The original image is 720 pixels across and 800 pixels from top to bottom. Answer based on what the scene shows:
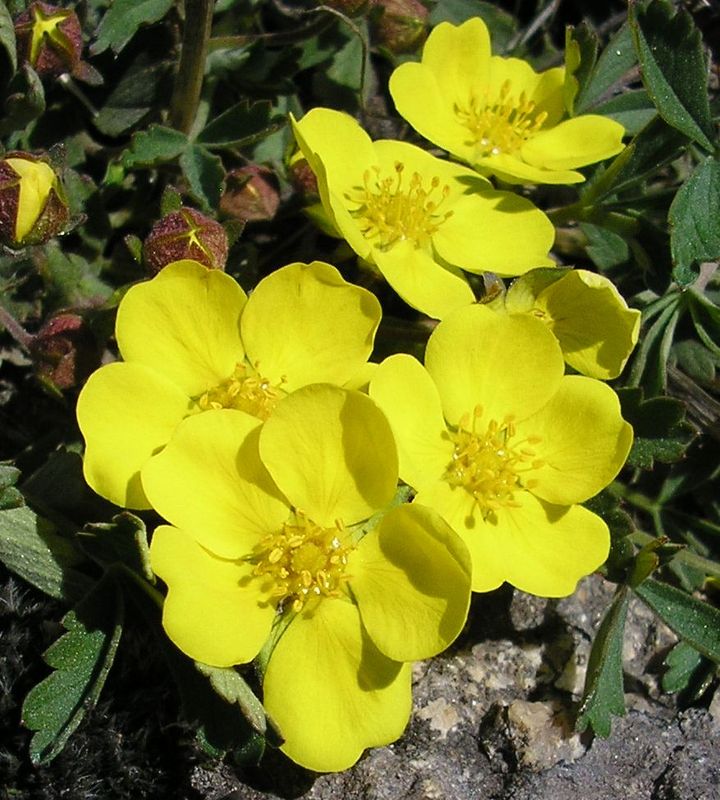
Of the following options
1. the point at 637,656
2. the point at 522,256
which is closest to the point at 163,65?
the point at 522,256

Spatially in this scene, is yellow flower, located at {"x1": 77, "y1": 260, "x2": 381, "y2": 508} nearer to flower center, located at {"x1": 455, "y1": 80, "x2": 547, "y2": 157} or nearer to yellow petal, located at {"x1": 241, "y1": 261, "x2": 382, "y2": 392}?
yellow petal, located at {"x1": 241, "y1": 261, "x2": 382, "y2": 392}

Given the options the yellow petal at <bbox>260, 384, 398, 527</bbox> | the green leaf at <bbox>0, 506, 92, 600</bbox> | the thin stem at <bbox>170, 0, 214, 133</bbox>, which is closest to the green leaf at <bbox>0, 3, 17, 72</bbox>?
the thin stem at <bbox>170, 0, 214, 133</bbox>

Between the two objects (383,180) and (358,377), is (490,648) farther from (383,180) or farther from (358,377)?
(383,180)

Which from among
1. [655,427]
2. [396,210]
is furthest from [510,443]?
[396,210]

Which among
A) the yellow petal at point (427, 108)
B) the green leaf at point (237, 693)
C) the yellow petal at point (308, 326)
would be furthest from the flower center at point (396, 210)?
the green leaf at point (237, 693)

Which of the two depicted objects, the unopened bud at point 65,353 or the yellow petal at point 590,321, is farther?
the unopened bud at point 65,353

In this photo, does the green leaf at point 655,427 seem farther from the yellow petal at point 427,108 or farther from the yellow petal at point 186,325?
the yellow petal at point 186,325

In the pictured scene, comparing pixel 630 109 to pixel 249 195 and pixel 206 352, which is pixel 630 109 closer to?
pixel 249 195
